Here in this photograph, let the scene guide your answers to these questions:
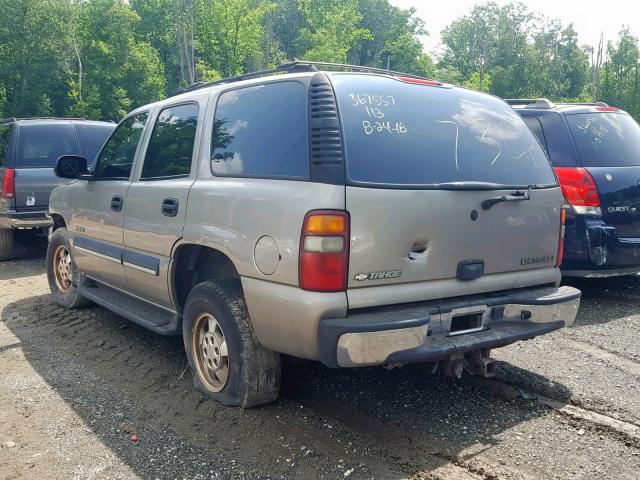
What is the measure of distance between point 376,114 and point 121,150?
8.63 feet

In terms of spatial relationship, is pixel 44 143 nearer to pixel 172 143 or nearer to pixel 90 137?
pixel 90 137

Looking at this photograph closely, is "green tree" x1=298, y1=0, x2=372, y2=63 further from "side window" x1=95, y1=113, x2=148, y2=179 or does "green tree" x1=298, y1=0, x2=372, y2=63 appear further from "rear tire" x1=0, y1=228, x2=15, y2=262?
"side window" x1=95, y1=113, x2=148, y2=179

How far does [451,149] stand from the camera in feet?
11.1

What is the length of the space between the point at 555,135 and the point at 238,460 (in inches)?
178

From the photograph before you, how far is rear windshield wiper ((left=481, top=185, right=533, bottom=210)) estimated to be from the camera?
11.0ft

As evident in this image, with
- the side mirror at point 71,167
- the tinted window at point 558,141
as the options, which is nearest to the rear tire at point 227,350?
the side mirror at point 71,167

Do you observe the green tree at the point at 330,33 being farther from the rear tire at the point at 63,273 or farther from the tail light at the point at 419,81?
the tail light at the point at 419,81

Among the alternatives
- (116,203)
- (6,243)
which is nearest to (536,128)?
(116,203)

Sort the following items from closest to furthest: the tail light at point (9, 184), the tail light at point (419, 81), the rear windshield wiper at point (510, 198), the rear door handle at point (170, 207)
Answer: the rear windshield wiper at point (510, 198) < the tail light at point (419, 81) < the rear door handle at point (170, 207) < the tail light at point (9, 184)

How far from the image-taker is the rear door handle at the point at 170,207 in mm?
3908

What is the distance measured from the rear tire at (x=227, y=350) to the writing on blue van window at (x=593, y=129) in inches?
161

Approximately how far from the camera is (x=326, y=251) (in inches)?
115

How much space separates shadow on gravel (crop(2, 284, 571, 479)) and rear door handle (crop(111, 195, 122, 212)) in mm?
1144

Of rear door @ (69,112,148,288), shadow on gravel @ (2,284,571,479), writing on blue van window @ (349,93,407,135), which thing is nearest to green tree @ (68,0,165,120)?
rear door @ (69,112,148,288)
